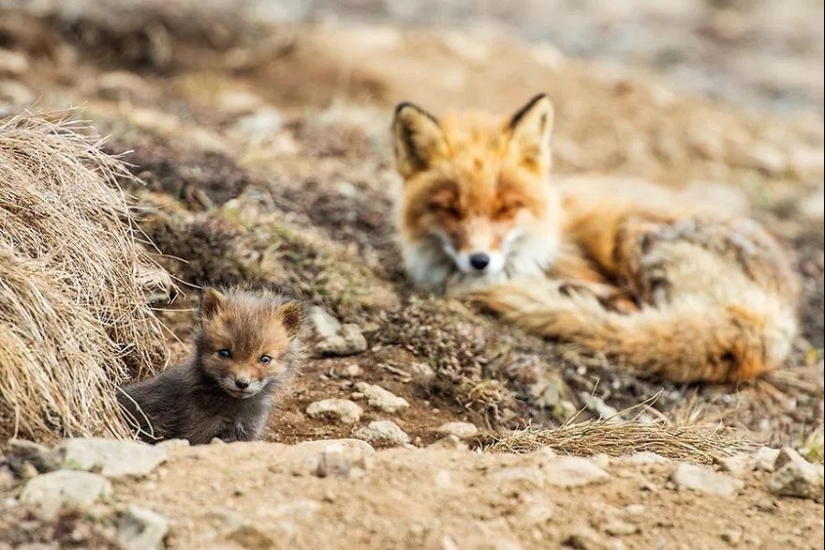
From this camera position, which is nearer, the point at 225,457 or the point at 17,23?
the point at 225,457

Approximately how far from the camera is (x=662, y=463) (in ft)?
14.1

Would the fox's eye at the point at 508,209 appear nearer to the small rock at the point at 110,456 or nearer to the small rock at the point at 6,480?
the small rock at the point at 110,456

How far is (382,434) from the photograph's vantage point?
5.27m

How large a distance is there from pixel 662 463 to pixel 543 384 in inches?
84.2

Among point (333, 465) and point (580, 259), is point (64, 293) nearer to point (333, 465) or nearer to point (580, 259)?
point (333, 465)

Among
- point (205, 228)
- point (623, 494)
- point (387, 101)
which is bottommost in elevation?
point (387, 101)

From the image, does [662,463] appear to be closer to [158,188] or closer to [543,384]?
[543,384]

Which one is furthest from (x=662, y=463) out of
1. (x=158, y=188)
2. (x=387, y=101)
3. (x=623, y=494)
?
(x=387, y=101)

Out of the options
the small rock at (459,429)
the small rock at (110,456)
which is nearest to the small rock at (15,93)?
the small rock at (459,429)

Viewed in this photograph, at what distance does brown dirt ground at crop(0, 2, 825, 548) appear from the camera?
5.92 meters

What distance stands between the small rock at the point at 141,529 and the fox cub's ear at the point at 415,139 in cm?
462

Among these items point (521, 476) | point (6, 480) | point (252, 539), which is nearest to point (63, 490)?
point (6, 480)

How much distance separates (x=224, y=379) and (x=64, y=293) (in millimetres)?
794

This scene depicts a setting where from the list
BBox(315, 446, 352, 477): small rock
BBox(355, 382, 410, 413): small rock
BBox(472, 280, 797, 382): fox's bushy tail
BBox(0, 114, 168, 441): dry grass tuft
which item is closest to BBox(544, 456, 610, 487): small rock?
BBox(315, 446, 352, 477): small rock
